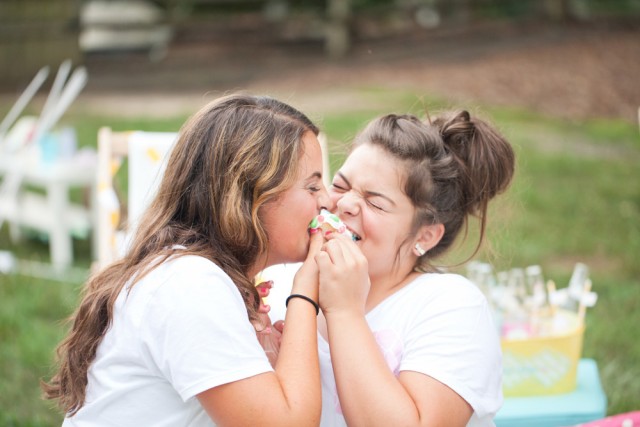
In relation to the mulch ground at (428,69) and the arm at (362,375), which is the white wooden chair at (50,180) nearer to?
the arm at (362,375)

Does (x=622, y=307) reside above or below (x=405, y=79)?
above

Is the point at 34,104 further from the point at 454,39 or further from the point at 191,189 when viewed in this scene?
the point at 191,189

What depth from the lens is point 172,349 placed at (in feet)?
6.66

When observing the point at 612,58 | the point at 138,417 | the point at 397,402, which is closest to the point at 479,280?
the point at 397,402

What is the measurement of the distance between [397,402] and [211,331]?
49 centimetres

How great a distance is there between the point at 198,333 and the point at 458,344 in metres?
0.70

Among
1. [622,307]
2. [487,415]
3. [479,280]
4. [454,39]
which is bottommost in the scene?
[454,39]

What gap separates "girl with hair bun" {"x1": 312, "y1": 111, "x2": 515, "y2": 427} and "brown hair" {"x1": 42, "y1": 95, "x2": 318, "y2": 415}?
0.73 ft

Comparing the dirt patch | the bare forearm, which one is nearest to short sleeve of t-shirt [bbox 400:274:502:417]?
the bare forearm

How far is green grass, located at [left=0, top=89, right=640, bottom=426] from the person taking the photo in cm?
436

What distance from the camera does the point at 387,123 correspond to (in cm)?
271

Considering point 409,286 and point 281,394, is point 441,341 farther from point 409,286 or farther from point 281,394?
point 281,394

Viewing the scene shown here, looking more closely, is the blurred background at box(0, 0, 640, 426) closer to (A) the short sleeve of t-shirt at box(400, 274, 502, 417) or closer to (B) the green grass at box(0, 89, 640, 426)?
(B) the green grass at box(0, 89, 640, 426)

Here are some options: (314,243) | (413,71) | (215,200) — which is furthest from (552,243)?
(413,71)
